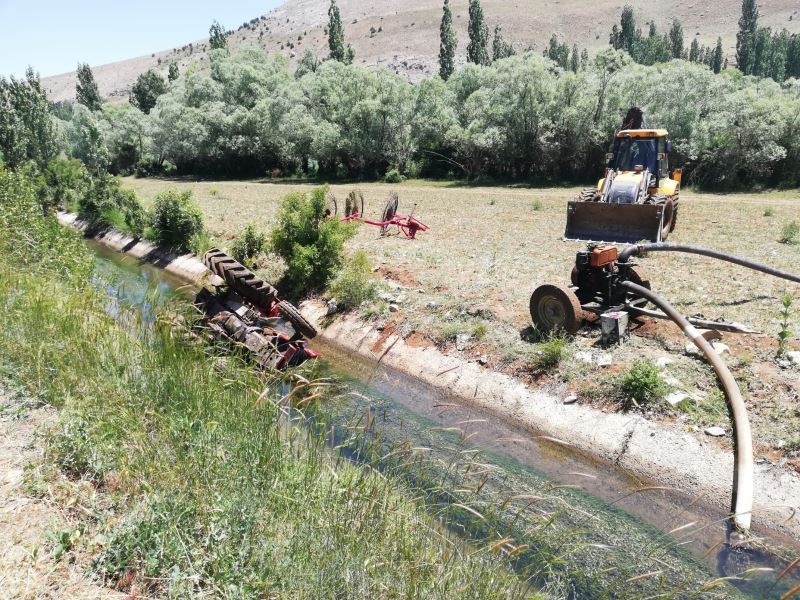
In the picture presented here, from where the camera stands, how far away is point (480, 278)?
1314 cm

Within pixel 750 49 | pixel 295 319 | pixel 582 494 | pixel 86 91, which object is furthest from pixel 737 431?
pixel 750 49

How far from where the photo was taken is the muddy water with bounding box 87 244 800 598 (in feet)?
17.6

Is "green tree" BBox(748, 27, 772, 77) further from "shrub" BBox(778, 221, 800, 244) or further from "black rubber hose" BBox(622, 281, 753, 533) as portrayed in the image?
"black rubber hose" BBox(622, 281, 753, 533)

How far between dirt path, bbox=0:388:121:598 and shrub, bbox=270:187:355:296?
9025 mm

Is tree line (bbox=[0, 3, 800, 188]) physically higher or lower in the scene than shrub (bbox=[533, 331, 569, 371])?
higher

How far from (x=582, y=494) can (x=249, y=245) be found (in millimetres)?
11879

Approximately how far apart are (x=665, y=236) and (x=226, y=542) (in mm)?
14875

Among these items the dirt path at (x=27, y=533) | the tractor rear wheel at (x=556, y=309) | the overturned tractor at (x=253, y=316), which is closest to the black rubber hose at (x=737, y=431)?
the tractor rear wheel at (x=556, y=309)

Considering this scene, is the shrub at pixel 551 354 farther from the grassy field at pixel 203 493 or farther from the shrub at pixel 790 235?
the shrub at pixel 790 235

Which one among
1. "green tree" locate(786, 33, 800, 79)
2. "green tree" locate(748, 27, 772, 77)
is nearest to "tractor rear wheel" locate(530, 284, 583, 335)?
"green tree" locate(748, 27, 772, 77)

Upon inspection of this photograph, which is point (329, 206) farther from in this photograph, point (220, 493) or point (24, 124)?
point (24, 124)

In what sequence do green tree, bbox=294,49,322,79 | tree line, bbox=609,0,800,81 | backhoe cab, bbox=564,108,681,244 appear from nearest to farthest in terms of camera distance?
backhoe cab, bbox=564,108,681,244, green tree, bbox=294,49,322,79, tree line, bbox=609,0,800,81

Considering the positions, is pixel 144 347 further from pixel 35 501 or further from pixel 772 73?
pixel 772 73

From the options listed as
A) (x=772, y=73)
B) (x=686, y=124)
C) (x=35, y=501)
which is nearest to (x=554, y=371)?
(x=35, y=501)
